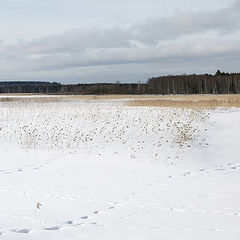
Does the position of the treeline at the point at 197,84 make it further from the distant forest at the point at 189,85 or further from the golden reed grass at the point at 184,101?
the golden reed grass at the point at 184,101

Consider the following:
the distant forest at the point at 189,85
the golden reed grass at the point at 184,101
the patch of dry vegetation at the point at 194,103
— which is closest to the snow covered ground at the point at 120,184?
the patch of dry vegetation at the point at 194,103

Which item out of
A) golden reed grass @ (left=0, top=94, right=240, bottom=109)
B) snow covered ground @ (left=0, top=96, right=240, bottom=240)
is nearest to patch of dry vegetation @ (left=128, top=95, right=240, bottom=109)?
golden reed grass @ (left=0, top=94, right=240, bottom=109)

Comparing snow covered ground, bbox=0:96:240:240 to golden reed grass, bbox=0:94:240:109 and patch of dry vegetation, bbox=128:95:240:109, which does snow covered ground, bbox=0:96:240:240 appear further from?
golden reed grass, bbox=0:94:240:109

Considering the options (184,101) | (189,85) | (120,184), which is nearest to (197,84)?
(189,85)

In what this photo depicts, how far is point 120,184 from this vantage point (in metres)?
8.36

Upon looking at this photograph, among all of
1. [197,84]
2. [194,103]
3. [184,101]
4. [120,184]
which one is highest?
[197,84]

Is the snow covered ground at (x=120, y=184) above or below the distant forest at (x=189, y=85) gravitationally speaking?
below

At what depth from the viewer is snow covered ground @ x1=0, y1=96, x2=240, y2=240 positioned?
Answer: 5.25 metres

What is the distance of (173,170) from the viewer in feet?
32.3

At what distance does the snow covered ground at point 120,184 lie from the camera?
17.2 feet

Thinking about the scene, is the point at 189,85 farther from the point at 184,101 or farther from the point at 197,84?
the point at 184,101

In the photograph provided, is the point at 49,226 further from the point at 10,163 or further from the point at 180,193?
the point at 10,163

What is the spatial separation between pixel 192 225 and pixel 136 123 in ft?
41.5

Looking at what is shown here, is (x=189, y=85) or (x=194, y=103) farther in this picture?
(x=189, y=85)
